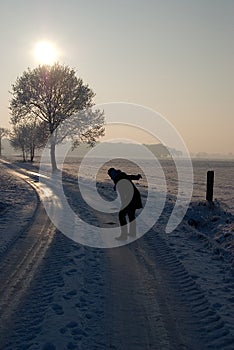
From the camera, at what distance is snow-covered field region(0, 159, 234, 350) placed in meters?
4.44

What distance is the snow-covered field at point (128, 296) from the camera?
14.6 feet

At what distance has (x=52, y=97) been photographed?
133 feet

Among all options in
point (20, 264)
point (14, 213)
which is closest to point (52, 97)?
point (14, 213)

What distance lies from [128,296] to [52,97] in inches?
1473

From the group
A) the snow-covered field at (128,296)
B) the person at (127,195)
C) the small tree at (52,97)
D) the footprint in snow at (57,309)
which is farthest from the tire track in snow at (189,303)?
the small tree at (52,97)

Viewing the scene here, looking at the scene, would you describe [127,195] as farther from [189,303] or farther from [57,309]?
[57,309]

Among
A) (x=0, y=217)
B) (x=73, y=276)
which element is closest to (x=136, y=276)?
(x=73, y=276)

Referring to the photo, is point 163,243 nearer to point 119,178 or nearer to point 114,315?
point 119,178

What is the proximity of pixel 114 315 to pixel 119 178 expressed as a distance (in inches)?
217

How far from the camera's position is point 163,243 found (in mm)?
9359

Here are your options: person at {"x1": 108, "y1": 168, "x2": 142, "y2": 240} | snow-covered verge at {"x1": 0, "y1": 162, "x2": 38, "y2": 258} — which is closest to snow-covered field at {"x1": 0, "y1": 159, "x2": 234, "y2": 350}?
snow-covered verge at {"x1": 0, "y1": 162, "x2": 38, "y2": 258}

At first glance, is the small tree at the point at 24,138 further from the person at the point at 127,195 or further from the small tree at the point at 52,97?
the person at the point at 127,195

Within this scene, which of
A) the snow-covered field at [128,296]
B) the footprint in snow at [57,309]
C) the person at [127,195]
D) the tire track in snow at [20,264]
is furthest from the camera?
the person at [127,195]

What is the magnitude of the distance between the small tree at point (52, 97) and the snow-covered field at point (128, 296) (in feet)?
107
